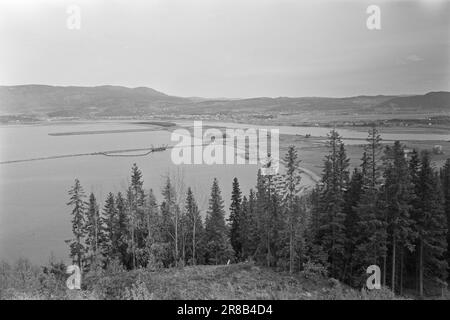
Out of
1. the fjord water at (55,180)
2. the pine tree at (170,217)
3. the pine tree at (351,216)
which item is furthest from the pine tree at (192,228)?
the pine tree at (351,216)

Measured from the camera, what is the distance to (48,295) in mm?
3834

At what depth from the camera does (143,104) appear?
37.9 metres

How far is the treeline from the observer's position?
25.2 feet

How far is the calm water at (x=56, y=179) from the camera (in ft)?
41.2

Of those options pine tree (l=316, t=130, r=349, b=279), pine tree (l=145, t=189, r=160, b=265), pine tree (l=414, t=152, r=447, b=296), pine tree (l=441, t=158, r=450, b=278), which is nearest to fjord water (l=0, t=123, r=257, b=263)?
pine tree (l=145, t=189, r=160, b=265)

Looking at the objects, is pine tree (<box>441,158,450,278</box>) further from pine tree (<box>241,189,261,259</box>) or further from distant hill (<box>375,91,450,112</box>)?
pine tree (<box>241,189,261,259</box>)

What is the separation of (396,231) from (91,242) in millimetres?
9540

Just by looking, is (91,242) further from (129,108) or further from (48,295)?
(129,108)

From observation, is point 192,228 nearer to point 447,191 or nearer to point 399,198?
point 399,198

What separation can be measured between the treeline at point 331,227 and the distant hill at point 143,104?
3.62 m

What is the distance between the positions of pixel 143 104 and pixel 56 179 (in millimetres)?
20984

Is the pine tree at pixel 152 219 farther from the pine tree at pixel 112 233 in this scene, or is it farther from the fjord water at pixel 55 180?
Result: the fjord water at pixel 55 180

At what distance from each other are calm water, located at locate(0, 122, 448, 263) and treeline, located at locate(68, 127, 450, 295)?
252cm
